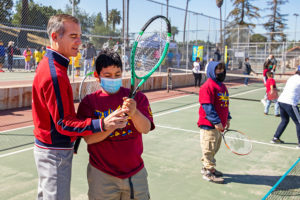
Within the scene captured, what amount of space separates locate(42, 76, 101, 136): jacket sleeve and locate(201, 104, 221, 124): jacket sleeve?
2.37 meters

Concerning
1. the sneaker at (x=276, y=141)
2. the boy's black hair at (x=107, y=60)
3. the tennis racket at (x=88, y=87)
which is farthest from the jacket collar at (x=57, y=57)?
the sneaker at (x=276, y=141)

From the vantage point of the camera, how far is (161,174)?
15.0ft

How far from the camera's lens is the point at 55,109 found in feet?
6.26

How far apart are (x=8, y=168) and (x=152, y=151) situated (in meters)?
2.52

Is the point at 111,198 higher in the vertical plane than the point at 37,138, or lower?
lower

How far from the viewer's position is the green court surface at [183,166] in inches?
158

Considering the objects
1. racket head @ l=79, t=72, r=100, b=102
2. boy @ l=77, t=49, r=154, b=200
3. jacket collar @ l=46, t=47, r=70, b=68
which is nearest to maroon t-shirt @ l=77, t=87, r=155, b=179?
boy @ l=77, t=49, r=154, b=200

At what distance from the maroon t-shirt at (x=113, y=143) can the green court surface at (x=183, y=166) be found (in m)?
1.77

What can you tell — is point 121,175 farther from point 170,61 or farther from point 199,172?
point 170,61

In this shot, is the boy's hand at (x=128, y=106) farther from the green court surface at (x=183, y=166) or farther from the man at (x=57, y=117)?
the green court surface at (x=183, y=166)

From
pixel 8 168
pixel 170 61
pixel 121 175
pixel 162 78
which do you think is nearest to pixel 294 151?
pixel 121 175

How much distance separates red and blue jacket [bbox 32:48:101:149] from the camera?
1.91 meters

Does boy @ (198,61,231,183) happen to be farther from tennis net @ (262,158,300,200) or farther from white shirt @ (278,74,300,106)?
white shirt @ (278,74,300,106)

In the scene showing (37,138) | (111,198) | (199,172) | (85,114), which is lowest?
(199,172)
